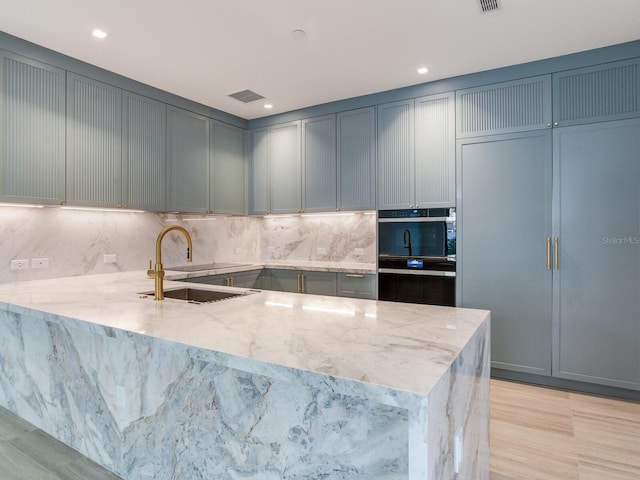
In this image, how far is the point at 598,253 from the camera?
2.95 meters

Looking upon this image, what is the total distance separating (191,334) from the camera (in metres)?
1.35

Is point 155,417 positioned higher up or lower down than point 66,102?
lower down

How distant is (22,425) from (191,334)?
1.89 metres

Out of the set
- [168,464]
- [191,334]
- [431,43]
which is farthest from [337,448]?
[431,43]

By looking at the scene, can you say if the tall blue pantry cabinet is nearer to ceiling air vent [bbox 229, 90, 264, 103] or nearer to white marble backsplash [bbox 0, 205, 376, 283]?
white marble backsplash [bbox 0, 205, 376, 283]

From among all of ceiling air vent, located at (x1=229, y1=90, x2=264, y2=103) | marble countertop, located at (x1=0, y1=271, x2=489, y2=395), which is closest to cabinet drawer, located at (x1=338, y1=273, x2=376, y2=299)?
marble countertop, located at (x1=0, y1=271, x2=489, y2=395)

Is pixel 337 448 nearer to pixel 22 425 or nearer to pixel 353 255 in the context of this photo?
pixel 22 425

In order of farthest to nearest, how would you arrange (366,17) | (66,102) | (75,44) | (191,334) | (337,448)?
(66,102)
(75,44)
(366,17)
(191,334)
(337,448)

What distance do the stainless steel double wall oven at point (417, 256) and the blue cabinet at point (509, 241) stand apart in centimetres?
10

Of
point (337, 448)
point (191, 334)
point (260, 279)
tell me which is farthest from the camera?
point (260, 279)

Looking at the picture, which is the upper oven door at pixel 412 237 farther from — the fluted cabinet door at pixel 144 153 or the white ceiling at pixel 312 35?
the fluted cabinet door at pixel 144 153

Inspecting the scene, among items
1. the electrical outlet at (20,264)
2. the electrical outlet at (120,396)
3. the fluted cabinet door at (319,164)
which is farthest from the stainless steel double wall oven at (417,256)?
the electrical outlet at (20,264)

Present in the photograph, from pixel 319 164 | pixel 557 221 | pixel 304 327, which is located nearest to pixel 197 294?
pixel 304 327

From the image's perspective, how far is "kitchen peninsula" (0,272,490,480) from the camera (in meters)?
1.03
